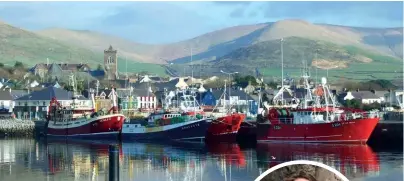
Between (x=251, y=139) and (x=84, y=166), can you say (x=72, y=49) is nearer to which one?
(x=251, y=139)

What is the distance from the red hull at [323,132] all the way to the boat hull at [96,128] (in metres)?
11.3

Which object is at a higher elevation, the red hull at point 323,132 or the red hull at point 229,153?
the red hull at point 323,132

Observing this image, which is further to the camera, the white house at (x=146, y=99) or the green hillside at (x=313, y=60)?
the green hillside at (x=313, y=60)

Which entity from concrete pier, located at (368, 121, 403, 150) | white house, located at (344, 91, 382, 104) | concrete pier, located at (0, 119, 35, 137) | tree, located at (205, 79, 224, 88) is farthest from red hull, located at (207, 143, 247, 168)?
tree, located at (205, 79, 224, 88)

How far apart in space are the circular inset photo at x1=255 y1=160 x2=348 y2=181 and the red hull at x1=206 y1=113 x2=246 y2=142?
130ft

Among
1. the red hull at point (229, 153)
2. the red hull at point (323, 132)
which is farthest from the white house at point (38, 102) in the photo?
the red hull at point (323, 132)

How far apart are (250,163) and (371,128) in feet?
37.3

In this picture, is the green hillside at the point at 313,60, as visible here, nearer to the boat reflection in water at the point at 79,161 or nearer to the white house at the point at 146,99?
the white house at the point at 146,99

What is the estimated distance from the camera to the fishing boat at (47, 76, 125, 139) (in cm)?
4856

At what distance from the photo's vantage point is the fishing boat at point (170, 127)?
1695 inches

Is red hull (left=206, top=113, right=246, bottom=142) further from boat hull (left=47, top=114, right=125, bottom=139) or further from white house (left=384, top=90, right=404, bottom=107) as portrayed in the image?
white house (left=384, top=90, right=404, bottom=107)

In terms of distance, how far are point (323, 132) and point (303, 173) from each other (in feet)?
119

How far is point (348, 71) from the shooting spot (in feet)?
439

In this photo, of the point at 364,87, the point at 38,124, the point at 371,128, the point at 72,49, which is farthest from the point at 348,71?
the point at 371,128
